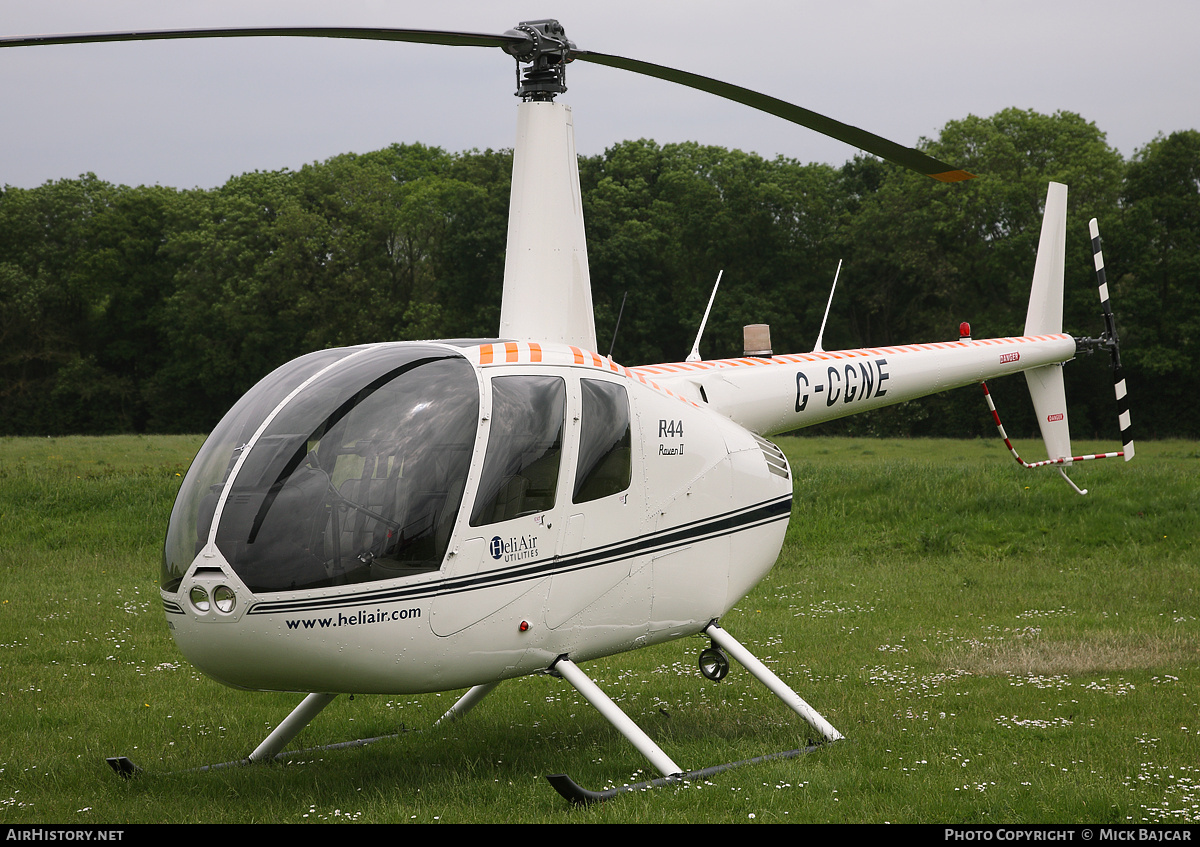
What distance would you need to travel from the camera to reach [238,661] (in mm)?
4969

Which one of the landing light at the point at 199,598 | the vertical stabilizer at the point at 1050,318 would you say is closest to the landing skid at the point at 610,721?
the landing light at the point at 199,598

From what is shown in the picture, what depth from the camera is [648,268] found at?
4778 centimetres

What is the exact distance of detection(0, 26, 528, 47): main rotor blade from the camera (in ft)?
15.5

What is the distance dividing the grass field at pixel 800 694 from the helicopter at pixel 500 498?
1.72 feet

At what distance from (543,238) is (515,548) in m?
2.10

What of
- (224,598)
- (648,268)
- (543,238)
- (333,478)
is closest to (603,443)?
(543,238)

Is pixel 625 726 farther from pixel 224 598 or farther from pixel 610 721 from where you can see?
pixel 224 598

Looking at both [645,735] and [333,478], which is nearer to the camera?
[333,478]

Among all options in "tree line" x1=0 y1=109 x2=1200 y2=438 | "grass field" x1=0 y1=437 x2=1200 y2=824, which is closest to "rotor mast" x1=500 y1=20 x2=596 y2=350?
"grass field" x1=0 y1=437 x2=1200 y2=824

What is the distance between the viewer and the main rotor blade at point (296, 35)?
473 centimetres

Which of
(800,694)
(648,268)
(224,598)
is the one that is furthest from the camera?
(648,268)

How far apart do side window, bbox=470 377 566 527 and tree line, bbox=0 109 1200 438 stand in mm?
36994

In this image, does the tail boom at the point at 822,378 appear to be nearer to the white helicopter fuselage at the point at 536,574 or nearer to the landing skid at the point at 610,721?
the white helicopter fuselage at the point at 536,574

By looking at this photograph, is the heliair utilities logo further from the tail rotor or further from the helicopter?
the tail rotor
